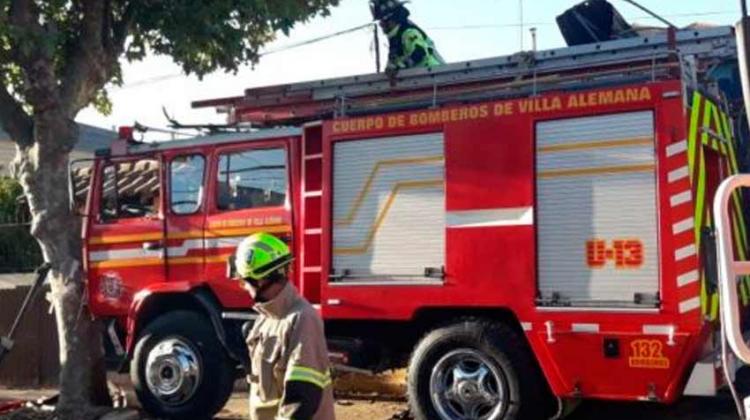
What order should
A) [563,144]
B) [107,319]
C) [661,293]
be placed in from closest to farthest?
1. [661,293]
2. [563,144]
3. [107,319]

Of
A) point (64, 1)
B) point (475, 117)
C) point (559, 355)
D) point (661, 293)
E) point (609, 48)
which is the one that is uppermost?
point (64, 1)

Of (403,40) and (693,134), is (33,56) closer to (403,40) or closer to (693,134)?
(403,40)

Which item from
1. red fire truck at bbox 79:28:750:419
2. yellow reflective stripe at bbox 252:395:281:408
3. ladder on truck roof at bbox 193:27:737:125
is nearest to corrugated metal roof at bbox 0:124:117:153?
red fire truck at bbox 79:28:750:419

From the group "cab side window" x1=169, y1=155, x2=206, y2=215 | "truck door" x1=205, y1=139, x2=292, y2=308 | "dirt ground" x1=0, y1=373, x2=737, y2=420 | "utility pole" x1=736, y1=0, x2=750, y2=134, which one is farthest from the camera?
"cab side window" x1=169, y1=155, x2=206, y2=215

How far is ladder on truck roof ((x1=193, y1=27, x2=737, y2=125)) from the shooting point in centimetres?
719

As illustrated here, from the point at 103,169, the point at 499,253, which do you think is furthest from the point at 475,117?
the point at 103,169

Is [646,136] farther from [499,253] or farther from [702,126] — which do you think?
[499,253]

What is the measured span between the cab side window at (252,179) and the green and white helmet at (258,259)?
4304 millimetres

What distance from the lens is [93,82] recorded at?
9453 millimetres

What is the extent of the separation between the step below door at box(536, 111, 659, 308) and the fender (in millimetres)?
2892

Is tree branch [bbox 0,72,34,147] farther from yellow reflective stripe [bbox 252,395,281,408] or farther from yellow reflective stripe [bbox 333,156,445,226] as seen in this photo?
yellow reflective stripe [bbox 252,395,281,408]

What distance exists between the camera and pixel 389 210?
7719 millimetres

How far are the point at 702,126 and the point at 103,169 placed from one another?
538 cm

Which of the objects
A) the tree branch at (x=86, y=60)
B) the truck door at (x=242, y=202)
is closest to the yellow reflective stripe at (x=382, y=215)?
the truck door at (x=242, y=202)
